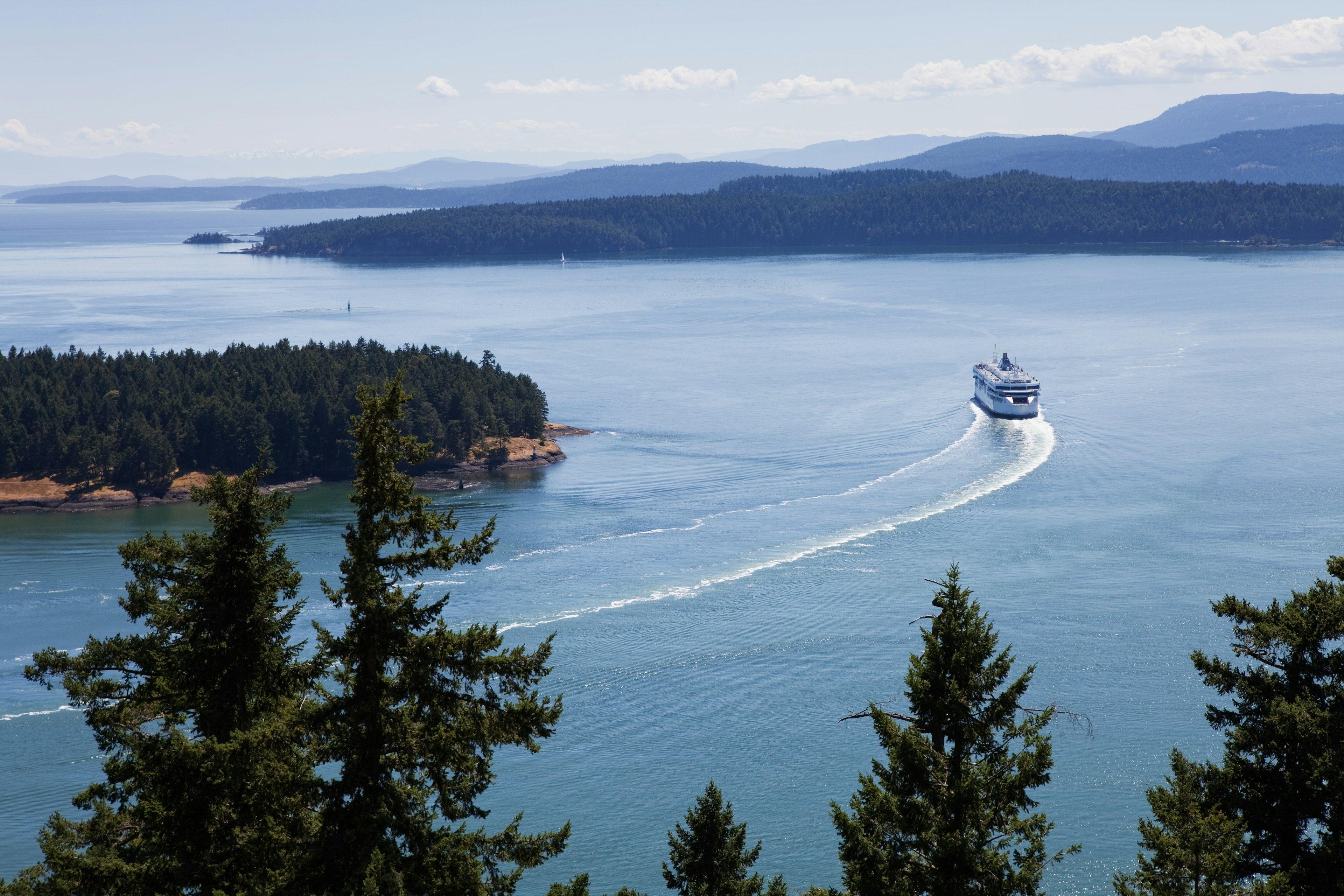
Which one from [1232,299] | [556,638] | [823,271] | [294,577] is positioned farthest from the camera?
[823,271]

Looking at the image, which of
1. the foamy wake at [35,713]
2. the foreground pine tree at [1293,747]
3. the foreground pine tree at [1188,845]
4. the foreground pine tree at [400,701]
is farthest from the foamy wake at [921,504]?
the foreground pine tree at [400,701]

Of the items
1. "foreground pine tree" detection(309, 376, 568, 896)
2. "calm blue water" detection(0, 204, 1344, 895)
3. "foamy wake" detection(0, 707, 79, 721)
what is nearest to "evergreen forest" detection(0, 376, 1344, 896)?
"foreground pine tree" detection(309, 376, 568, 896)

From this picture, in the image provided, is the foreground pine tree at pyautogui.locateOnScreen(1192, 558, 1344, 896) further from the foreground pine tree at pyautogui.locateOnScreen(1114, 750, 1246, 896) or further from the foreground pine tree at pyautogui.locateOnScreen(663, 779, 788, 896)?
the foreground pine tree at pyautogui.locateOnScreen(663, 779, 788, 896)

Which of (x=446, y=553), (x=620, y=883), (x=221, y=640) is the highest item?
(x=446, y=553)

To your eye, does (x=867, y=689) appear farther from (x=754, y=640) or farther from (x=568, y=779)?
(x=568, y=779)

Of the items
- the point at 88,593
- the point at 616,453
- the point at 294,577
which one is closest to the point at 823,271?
the point at 616,453

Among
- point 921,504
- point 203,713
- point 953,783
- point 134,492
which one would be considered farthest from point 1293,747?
point 134,492
